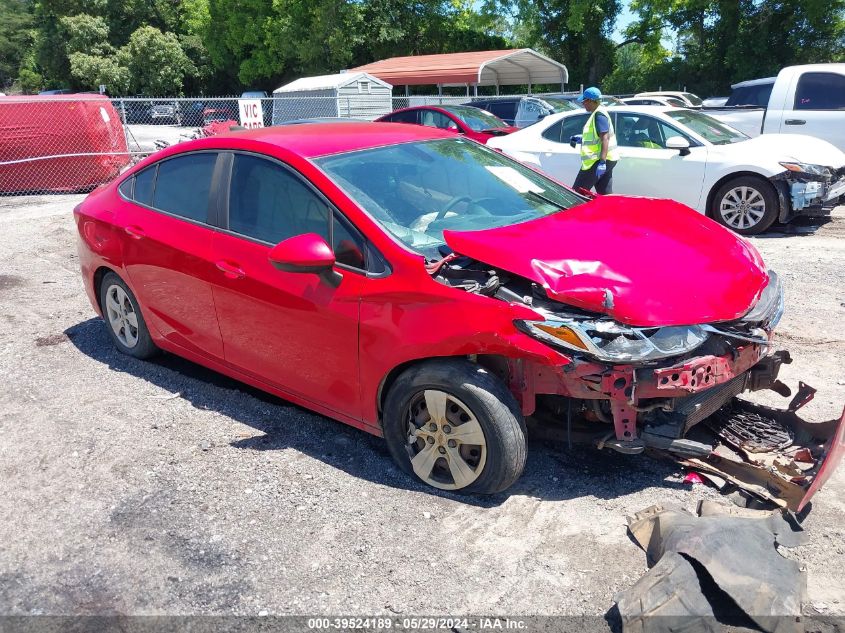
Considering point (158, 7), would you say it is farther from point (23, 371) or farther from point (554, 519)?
point (554, 519)

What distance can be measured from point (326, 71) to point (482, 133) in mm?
28298

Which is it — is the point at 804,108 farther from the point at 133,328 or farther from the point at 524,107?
the point at 133,328

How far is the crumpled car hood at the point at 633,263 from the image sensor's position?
3.22 meters

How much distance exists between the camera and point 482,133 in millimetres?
13695

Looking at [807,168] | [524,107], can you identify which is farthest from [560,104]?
[807,168]

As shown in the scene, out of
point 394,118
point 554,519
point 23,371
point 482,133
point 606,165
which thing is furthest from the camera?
point 394,118

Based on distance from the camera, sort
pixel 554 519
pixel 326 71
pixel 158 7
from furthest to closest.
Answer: pixel 158 7
pixel 326 71
pixel 554 519

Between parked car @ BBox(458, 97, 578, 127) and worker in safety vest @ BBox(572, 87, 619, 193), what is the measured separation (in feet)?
24.3

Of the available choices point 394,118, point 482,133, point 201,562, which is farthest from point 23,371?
point 394,118

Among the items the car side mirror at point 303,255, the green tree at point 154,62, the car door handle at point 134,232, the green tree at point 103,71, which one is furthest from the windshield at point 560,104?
the green tree at point 103,71

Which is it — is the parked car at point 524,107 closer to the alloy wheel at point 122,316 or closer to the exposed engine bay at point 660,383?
the alloy wheel at point 122,316

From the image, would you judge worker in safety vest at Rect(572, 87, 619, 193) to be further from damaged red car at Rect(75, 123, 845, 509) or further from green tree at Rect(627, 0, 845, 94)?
green tree at Rect(627, 0, 845, 94)

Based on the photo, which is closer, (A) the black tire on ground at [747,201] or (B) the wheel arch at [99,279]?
(B) the wheel arch at [99,279]

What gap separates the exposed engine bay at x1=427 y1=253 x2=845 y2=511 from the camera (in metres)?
3.13
